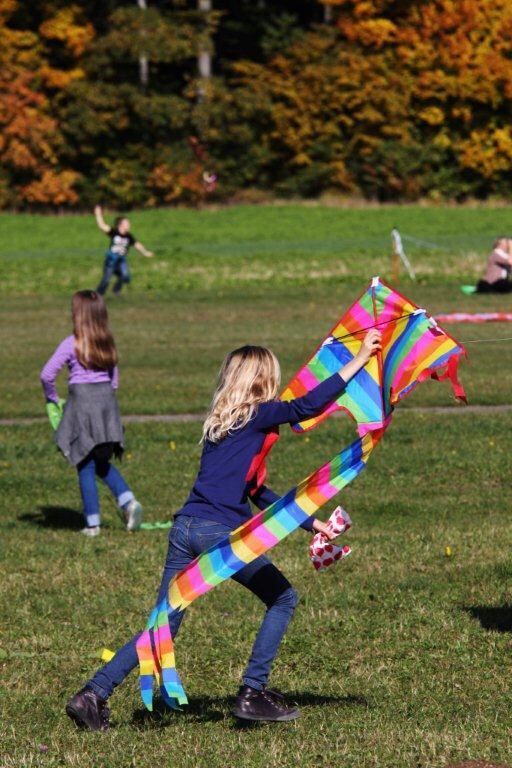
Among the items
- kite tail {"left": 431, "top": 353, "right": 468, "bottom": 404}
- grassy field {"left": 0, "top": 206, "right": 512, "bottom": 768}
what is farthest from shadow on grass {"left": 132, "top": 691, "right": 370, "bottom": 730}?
kite tail {"left": 431, "top": 353, "right": 468, "bottom": 404}

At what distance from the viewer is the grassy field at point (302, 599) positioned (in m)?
6.09

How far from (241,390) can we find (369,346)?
571 mm

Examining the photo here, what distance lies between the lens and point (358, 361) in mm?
6086

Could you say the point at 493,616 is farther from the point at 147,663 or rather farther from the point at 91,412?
the point at 91,412

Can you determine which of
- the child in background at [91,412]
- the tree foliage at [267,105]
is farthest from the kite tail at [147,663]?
the tree foliage at [267,105]

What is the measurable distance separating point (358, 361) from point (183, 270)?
97.5ft

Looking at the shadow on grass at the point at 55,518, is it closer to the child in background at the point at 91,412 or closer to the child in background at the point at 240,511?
the child in background at the point at 91,412

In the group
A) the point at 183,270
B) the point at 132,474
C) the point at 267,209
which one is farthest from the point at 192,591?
the point at 267,209

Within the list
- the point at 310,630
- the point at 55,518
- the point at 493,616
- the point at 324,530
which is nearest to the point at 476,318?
the point at 55,518

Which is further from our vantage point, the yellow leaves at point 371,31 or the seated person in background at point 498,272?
the yellow leaves at point 371,31

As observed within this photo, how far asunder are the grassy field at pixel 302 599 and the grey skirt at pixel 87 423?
0.67 m

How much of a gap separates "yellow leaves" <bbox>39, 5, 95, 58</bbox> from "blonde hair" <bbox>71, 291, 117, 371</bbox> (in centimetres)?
5231

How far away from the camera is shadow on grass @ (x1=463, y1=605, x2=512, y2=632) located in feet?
25.5

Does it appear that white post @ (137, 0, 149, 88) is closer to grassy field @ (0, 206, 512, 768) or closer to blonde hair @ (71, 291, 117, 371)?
grassy field @ (0, 206, 512, 768)
